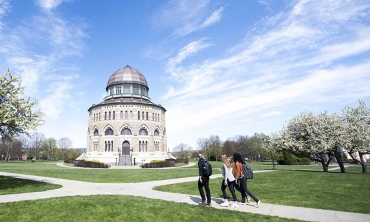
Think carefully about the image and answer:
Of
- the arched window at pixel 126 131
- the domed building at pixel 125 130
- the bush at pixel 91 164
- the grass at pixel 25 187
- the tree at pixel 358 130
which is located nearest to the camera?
the grass at pixel 25 187

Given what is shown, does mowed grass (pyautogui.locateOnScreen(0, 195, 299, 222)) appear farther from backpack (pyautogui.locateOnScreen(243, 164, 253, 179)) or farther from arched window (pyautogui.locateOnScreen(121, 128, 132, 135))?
arched window (pyautogui.locateOnScreen(121, 128, 132, 135))

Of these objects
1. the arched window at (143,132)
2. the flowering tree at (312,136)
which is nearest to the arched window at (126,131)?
the arched window at (143,132)

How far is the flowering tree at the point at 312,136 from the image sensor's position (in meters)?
23.5

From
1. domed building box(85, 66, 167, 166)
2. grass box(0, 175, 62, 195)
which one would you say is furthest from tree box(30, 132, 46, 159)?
grass box(0, 175, 62, 195)

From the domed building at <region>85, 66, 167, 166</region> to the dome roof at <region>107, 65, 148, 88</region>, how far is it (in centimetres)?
66

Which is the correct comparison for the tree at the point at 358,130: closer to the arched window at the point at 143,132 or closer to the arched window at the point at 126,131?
the arched window at the point at 143,132

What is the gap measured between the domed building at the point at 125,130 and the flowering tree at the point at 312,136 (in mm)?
28315

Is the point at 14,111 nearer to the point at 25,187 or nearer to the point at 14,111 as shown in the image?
the point at 14,111

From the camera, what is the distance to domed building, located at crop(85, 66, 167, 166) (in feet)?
152

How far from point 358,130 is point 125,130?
130 feet

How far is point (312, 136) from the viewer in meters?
24.0

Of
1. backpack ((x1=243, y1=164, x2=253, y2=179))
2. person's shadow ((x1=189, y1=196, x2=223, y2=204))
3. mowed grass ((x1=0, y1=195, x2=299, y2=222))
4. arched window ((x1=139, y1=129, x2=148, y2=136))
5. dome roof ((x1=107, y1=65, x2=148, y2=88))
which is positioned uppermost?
dome roof ((x1=107, y1=65, x2=148, y2=88))

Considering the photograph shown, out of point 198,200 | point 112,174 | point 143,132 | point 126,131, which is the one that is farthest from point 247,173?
point 143,132

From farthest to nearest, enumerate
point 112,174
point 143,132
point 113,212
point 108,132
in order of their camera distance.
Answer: point 143,132
point 108,132
point 112,174
point 113,212
